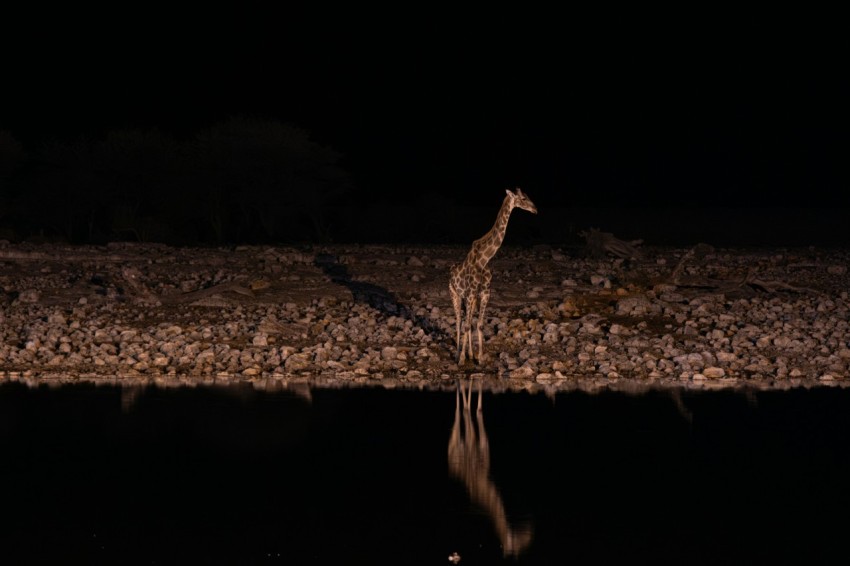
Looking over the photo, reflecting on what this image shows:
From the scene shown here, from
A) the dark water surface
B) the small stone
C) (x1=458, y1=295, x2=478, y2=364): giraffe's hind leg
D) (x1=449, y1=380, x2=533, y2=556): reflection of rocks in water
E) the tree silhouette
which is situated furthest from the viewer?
the tree silhouette

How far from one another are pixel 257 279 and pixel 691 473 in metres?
13.6

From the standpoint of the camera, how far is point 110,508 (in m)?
10.9

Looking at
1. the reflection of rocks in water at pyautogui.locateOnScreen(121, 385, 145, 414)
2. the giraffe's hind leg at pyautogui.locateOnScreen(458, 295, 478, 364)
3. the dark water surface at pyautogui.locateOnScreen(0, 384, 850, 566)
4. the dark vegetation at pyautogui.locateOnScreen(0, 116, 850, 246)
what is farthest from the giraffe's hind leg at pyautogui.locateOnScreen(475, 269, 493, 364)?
the dark vegetation at pyautogui.locateOnScreen(0, 116, 850, 246)

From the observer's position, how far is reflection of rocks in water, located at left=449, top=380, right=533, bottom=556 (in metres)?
10.2

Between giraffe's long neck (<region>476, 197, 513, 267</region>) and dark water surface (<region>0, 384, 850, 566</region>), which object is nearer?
dark water surface (<region>0, 384, 850, 566</region>)

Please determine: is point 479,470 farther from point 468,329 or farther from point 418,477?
point 468,329

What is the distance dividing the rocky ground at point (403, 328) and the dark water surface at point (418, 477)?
121 centimetres

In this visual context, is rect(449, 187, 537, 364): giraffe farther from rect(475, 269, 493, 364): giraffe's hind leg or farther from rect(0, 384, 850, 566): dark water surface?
rect(0, 384, 850, 566): dark water surface

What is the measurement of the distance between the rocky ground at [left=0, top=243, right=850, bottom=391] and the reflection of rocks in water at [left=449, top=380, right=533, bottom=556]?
2.11 m

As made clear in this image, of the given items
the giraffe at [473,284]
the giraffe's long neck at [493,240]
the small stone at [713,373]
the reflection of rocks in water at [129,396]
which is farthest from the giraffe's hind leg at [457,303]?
the reflection of rocks in water at [129,396]

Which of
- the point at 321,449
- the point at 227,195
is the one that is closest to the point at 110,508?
the point at 321,449

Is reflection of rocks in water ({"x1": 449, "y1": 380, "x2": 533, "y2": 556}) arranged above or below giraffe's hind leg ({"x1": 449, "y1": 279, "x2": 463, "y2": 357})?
below

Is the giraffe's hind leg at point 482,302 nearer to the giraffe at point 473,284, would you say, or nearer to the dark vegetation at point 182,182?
the giraffe at point 473,284

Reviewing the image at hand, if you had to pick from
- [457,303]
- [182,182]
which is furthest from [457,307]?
[182,182]
